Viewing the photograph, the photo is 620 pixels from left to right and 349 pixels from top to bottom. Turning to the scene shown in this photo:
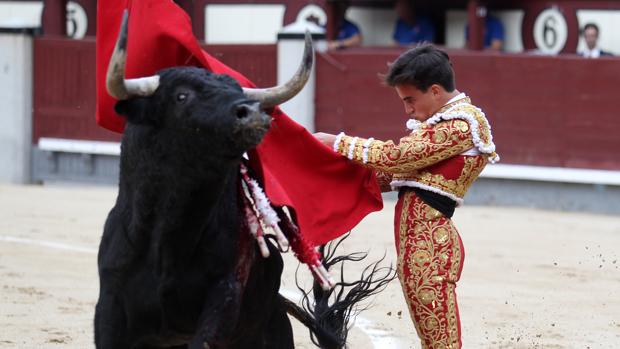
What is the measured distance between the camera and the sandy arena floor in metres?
5.00

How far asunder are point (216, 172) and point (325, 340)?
111 cm

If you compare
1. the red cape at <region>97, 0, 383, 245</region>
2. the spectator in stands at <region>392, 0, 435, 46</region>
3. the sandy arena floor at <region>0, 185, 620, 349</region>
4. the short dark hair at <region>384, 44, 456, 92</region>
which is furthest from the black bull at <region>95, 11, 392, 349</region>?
the spectator in stands at <region>392, 0, 435, 46</region>

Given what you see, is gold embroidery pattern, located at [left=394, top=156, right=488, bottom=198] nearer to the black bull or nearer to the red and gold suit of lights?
the red and gold suit of lights

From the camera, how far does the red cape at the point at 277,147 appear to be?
138 inches

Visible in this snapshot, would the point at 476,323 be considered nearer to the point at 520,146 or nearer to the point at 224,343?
the point at 224,343

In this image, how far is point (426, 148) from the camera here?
3459 millimetres

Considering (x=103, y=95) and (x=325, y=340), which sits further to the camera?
(x=325, y=340)

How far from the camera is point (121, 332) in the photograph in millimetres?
3293

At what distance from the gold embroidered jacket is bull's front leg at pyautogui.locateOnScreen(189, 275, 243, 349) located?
516 mm

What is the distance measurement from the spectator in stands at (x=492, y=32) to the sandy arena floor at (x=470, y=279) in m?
2.11

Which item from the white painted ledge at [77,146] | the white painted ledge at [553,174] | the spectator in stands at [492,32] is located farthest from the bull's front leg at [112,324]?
the spectator in stands at [492,32]

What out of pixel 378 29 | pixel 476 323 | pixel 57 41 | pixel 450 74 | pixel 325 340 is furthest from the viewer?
pixel 378 29

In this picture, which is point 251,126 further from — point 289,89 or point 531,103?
point 531,103

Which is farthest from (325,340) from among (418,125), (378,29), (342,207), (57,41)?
(378,29)
